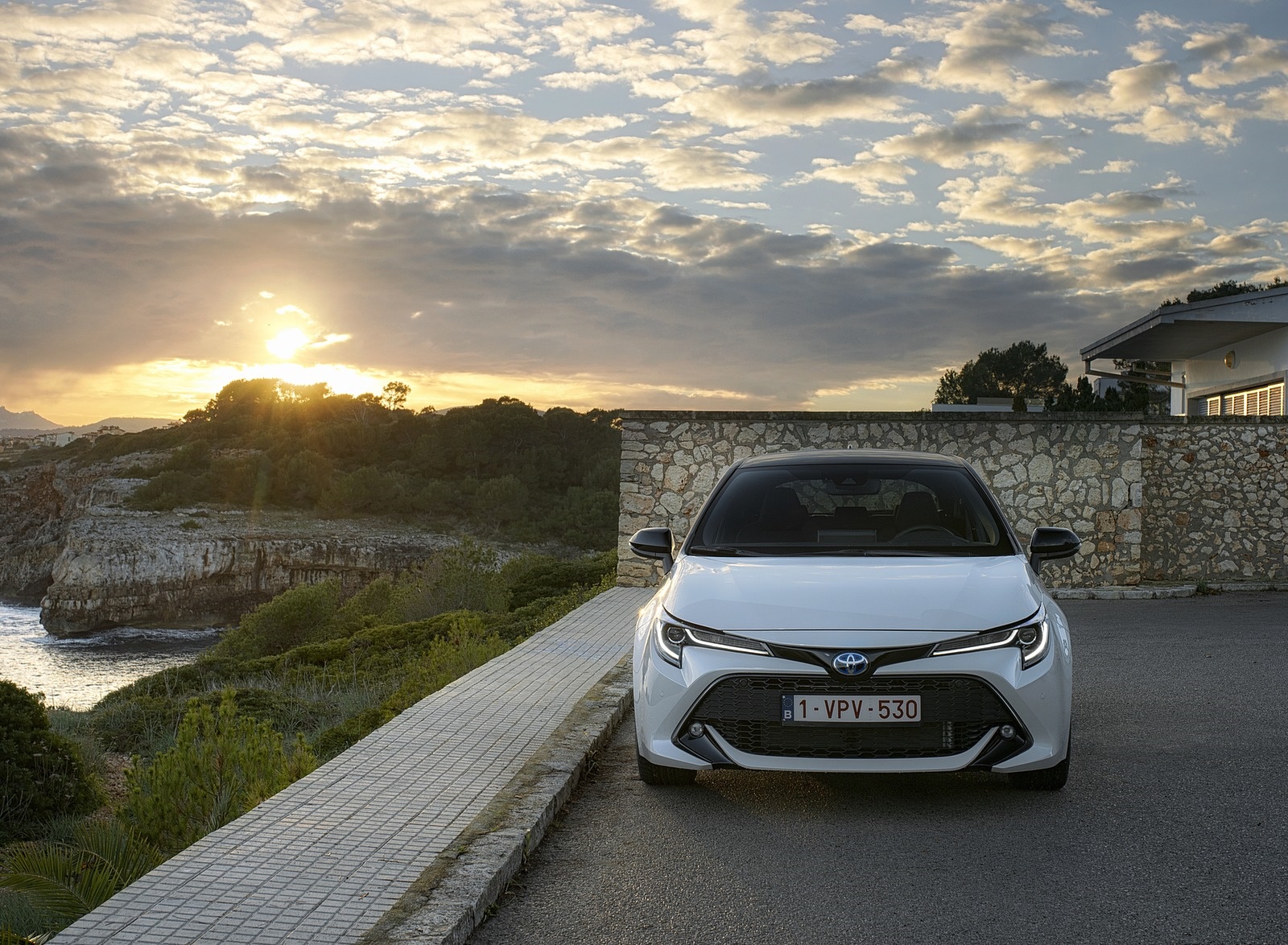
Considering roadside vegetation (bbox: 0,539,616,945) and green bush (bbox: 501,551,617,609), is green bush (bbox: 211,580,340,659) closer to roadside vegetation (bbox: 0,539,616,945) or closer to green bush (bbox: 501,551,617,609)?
roadside vegetation (bbox: 0,539,616,945)

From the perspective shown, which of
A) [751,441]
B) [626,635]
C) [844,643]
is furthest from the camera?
[751,441]

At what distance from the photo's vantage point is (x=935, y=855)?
14.8 ft

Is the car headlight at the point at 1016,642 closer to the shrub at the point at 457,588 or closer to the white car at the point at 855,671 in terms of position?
the white car at the point at 855,671

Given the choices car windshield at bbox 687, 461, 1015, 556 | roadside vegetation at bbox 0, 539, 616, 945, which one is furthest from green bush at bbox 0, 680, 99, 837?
car windshield at bbox 687, 461, 1015, 556

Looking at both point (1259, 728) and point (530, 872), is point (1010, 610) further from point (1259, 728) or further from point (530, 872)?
point (1259, 728)

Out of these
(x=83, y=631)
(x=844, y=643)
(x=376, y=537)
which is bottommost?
(x=83, y=631)

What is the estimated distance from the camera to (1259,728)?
22.6 feet

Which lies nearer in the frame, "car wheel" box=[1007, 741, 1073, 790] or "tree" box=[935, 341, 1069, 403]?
"car wheel" box=[1007, 741, 1073, 790]

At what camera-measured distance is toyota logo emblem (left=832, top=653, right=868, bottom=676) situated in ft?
15.8

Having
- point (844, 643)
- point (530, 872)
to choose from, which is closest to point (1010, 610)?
point (844, 643)

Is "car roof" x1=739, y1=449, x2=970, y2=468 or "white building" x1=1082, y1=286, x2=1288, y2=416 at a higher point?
"white building" x1=1082, y1=286, x2=1288, y2=416

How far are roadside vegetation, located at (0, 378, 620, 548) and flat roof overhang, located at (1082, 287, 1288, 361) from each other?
42.5m

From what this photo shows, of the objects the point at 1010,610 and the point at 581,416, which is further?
the point at 581,416

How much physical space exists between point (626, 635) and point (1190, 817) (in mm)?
6301
